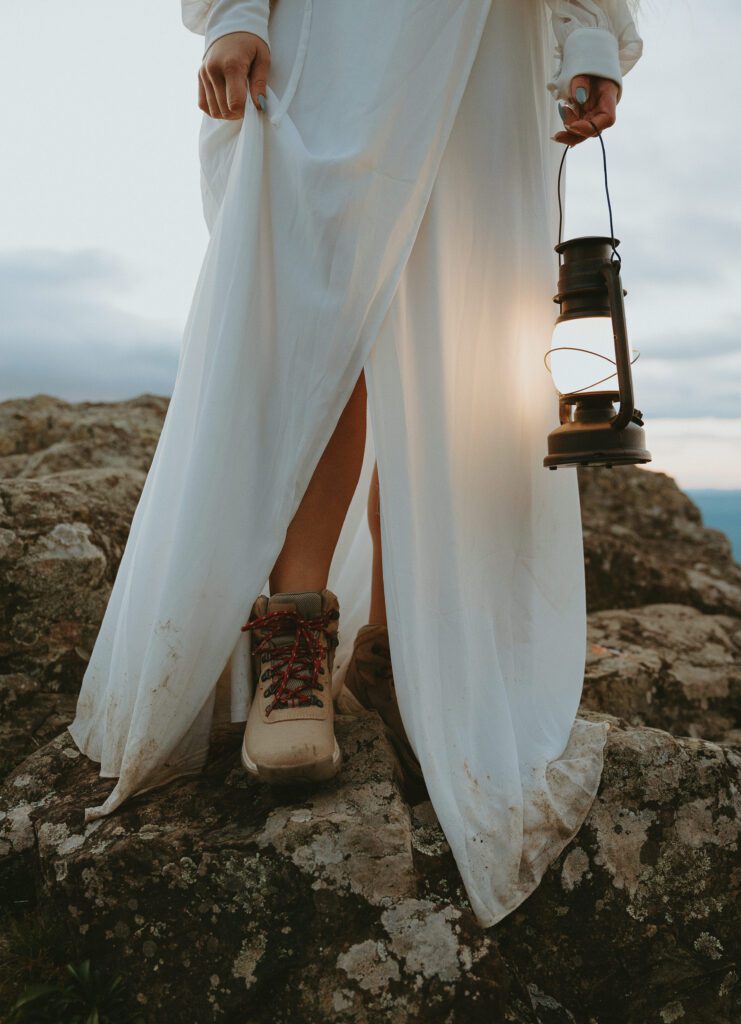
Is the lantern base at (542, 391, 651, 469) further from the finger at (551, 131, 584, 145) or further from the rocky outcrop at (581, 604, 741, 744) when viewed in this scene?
the rocky outcrop at (581, 604, 741, 744)

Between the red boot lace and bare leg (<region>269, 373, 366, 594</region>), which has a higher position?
bare leg (<region>269, 373, 366, 594</region>)

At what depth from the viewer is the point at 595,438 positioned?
1752 millimetres

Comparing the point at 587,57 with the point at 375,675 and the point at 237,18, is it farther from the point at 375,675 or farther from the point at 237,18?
the point at 375,675

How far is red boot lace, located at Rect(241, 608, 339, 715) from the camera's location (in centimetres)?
164

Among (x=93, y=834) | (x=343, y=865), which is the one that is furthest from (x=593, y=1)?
(x=93, y=834)

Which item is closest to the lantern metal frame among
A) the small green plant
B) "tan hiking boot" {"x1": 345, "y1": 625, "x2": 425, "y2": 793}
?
"tan hiking boot" {"x1": 345, "y1": 625, "x2": 425, "y2": 793}

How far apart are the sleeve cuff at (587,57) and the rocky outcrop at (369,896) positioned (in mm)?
1516

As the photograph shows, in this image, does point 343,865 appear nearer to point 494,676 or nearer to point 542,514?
point 494,676

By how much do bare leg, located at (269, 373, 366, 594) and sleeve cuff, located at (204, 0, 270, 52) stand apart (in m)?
0.77

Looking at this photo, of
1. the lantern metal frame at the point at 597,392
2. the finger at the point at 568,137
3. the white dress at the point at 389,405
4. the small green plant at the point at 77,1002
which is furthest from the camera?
the finger at the point at 568,137

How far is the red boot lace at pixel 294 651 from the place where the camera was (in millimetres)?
1645

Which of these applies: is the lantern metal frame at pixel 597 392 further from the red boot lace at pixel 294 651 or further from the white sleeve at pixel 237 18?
the white sleeve at pixel 237 18

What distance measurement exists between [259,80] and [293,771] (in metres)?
1.44

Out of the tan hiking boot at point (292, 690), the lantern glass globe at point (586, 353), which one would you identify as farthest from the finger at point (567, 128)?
the tan hiking boot at point (292, 690)
